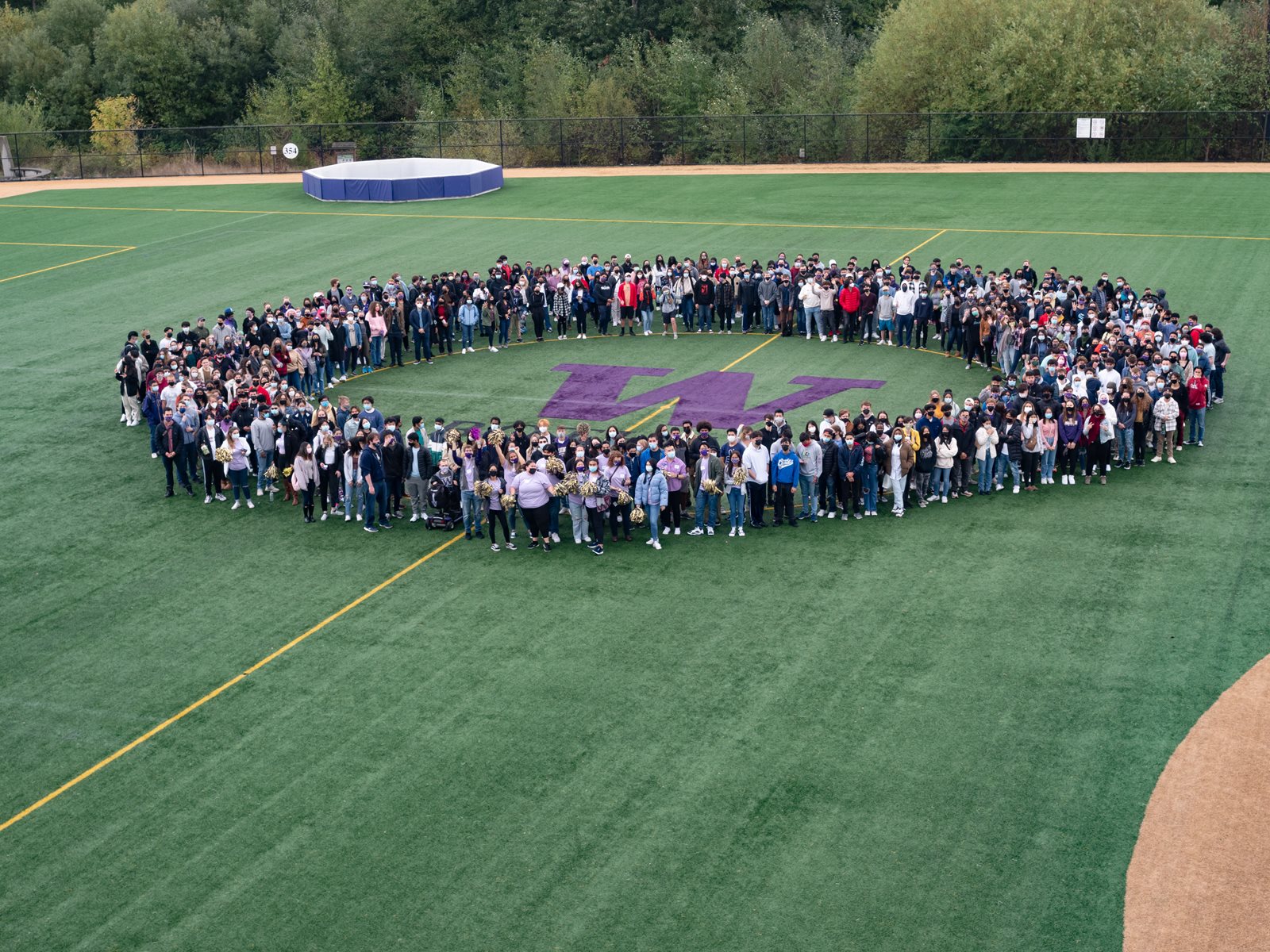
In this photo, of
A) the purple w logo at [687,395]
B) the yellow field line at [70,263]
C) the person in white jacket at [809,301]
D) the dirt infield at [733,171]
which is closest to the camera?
the purple w logo at [687,395]

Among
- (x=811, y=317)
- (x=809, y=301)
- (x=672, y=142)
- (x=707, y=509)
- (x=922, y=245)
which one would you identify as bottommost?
(x=707, y=509)

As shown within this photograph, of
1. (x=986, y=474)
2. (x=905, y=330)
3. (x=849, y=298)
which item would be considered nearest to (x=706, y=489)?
(x=986, y=474)

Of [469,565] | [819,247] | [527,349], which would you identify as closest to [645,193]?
[819,247]

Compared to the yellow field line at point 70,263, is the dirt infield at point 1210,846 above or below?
below

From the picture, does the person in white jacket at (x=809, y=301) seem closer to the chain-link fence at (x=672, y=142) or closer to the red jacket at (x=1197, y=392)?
the red jacket at (x=1197, y=392)

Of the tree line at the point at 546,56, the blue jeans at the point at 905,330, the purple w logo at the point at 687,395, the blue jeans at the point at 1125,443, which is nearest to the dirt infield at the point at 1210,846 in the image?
the blue jeans at the point at 1125,443

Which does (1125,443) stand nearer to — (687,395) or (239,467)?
(687,395)

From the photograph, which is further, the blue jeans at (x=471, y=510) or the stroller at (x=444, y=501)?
the stroller at (x=444, y=501)
